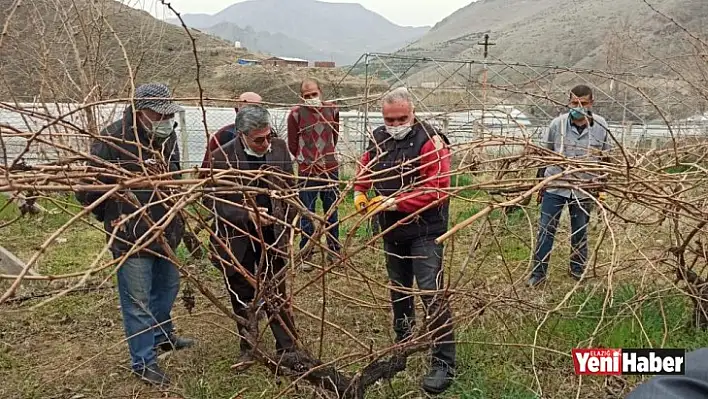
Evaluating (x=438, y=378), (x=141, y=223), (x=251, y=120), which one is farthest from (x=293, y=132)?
(x=438, y=378)

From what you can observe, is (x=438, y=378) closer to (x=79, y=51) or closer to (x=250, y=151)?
(x=250, y=151)

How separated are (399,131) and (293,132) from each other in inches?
84.4

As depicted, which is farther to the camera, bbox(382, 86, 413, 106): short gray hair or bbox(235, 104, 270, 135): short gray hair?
bbox(382, 86, 413, 106): short gray hair

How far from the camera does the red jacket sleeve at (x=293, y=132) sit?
5.11m

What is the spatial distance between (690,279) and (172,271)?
119 inches

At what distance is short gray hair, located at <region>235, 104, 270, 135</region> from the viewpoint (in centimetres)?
306

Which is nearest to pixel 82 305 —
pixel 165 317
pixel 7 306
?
pixel 7 306

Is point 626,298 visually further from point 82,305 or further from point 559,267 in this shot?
point 82,305

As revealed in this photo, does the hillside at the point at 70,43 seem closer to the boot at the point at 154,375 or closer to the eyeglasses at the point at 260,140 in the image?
the eyeglasses at the point at 260,140

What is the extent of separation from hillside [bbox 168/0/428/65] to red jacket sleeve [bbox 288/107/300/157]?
10203 centimetres

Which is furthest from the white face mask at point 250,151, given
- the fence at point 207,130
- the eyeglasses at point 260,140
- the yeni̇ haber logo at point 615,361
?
the yeni̇ haber logo at point 615,361

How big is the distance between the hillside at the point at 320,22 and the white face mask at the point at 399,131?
104039 mm

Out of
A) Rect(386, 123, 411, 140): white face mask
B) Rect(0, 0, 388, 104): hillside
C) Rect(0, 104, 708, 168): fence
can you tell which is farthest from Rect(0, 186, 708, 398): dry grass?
Rect(0, 0, 388, 104): hillside

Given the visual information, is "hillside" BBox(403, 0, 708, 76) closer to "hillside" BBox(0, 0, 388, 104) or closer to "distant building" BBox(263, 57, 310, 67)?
"distant building" BBox(263, 57, 310, 67)
